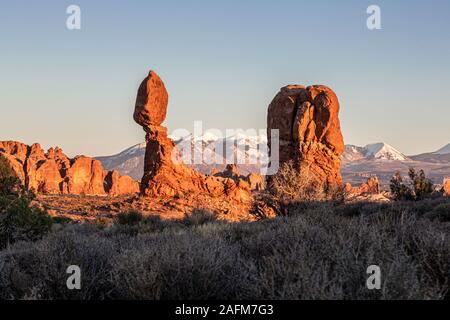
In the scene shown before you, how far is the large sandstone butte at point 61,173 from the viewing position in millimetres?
88188

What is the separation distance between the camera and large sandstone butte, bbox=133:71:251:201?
3697 centimetres

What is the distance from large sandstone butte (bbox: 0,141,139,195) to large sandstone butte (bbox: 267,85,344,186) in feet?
217

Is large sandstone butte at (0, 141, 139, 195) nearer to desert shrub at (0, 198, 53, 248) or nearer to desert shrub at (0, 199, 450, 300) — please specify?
desert shrub at (0, 198, 53, 248)

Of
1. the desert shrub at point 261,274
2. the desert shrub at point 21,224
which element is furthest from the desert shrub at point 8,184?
the desert shrub at point 261,274

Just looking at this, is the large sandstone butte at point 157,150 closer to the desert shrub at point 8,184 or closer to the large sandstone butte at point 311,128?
the large sandstone butte at point 311,128

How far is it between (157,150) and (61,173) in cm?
6462

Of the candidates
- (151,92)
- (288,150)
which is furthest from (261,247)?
(151,92)

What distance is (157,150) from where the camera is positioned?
3712 centimetres

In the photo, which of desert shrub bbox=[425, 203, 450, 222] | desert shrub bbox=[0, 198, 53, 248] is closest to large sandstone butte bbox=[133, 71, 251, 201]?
desert shrub bbox=[0, 198, 53, 248]

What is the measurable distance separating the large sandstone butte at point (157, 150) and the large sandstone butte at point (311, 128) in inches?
431

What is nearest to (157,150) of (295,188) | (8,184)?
(295,188)
